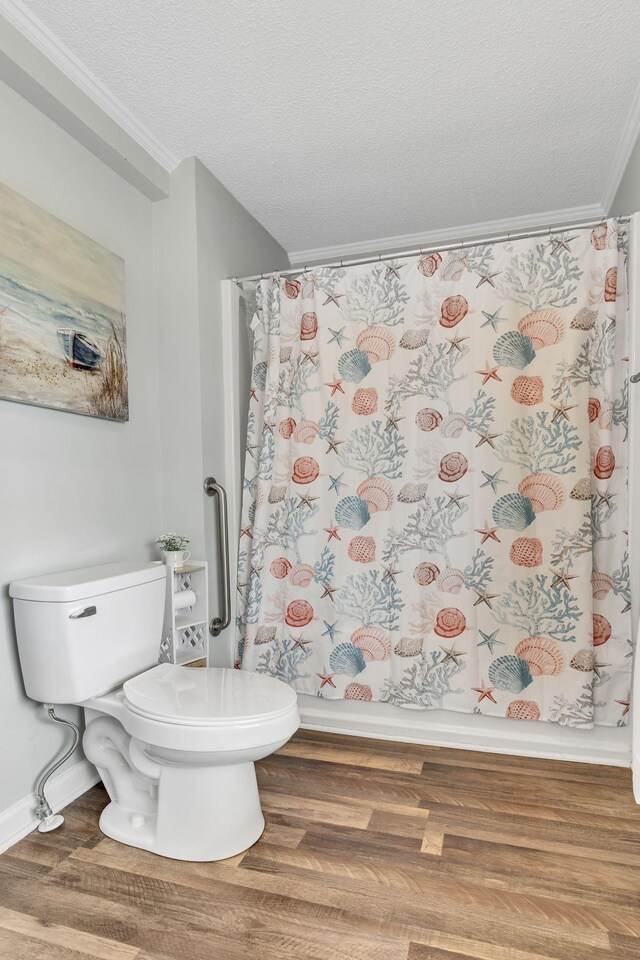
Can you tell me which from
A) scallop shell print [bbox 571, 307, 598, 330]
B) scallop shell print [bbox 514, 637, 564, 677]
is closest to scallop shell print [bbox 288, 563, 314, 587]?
scallop shell print [bbox 514, 637, 564, 677]

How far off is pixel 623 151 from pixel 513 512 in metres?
1.56

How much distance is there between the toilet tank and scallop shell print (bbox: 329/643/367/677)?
2.86 feet

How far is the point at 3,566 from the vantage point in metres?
1.67

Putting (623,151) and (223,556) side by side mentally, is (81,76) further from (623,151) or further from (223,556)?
(623,151)

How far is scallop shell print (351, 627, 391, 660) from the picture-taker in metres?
2.33

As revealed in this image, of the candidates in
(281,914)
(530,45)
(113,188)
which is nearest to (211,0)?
(113,188)

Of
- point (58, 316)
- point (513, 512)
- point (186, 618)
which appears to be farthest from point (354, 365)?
point (186, 618)

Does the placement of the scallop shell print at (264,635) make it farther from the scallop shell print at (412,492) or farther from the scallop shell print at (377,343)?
the scallop shell print at (377,343)

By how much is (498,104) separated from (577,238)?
1.83ft

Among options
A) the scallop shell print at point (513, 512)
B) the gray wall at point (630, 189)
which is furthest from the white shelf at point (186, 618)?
the gray wall at point (630, 189)

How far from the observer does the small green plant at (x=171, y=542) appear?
2146 mm

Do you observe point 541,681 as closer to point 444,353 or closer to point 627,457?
point 627,457

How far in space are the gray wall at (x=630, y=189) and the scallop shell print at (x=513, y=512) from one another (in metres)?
1.24

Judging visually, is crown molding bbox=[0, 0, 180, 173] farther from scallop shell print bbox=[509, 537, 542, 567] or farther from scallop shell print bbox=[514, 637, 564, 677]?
scallop shell print bbox=[514, 637, 564, 677]
